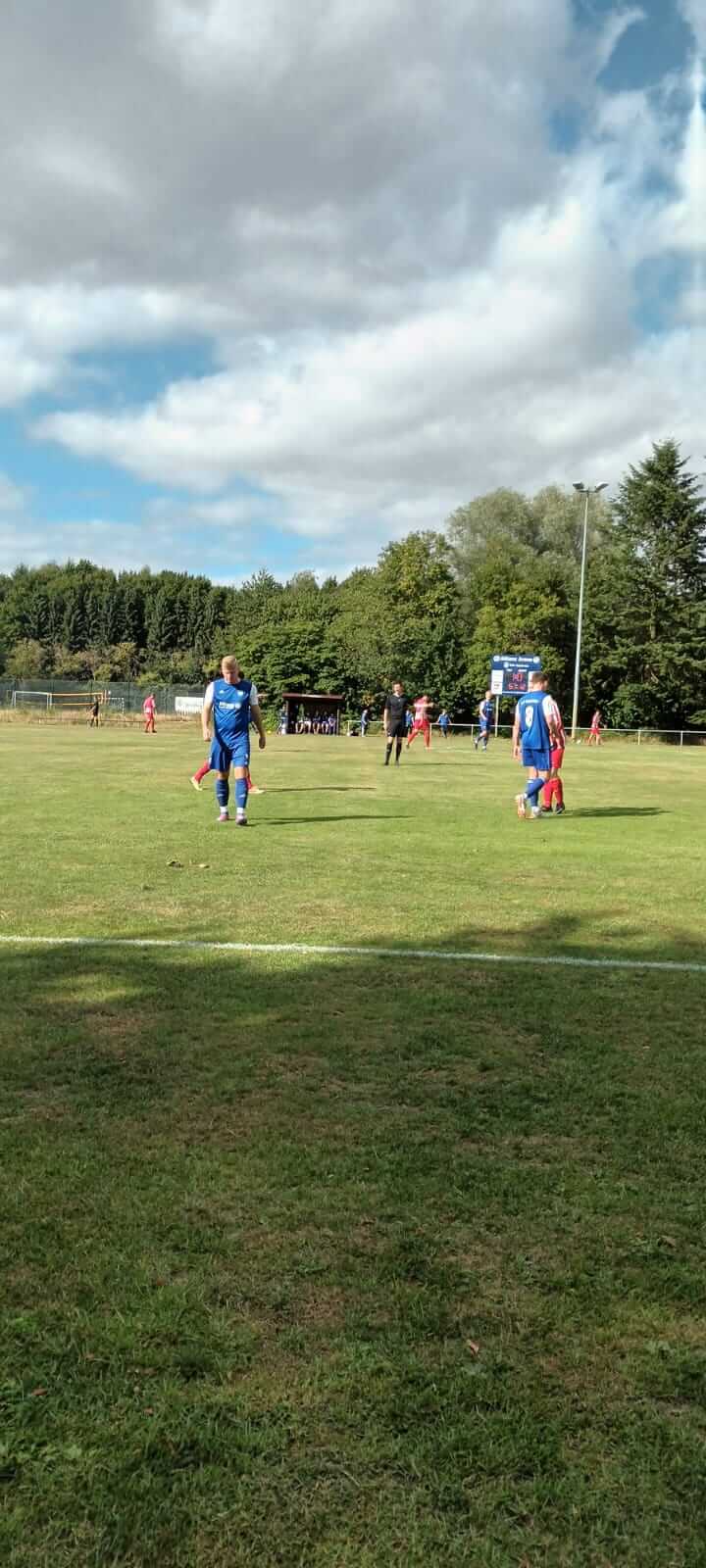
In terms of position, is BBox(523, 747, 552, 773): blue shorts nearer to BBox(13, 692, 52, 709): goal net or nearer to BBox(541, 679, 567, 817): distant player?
BBox(541, 679, 567, 817): distant player

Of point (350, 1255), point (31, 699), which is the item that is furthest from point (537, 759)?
point (31, 699)

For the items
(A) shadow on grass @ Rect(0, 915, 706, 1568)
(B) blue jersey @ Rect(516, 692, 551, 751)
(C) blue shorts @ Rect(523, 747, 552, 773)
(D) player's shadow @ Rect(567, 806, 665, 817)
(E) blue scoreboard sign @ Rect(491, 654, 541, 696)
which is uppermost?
(E) blue scoreboard sign @ Rect(491, 654, 541, 696)

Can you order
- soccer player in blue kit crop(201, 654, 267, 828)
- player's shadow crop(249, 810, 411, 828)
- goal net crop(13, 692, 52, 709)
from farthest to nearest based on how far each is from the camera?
goal net crop(13, 692, 52, 709) < player's shadow crop(249, 810, 411, 828) < soccer player in blue kit crop(201, 654, 267, 828)

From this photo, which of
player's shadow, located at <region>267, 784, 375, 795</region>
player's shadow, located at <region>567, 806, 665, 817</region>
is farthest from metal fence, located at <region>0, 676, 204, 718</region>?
player's shadow, located at <region>567, 806, 665, 817</region>

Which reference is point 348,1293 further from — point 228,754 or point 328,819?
point 328,819

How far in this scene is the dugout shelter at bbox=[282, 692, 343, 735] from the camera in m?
63.7

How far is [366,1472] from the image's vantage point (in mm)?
2004

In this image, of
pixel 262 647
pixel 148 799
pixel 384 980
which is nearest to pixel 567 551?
pixel 262 647

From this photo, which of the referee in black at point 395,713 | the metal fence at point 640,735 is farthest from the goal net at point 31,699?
the referee in black at point 395,713

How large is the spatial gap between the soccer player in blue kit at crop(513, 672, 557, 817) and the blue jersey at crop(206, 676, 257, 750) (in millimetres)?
3726

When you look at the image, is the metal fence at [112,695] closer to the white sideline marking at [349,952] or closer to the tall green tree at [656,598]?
the tall green tree at [656,598]

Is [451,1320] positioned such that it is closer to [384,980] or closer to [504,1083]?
[504,1083]

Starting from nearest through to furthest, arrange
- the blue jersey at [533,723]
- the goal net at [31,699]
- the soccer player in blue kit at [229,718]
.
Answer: the soccer player in blue kit at [229,718] → the blue jersey at [533,723] → the goal net at [31,699]

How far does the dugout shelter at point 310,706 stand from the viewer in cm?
6366
